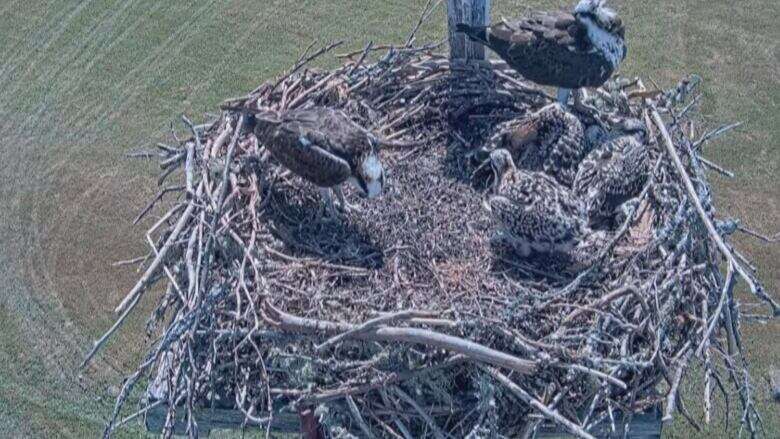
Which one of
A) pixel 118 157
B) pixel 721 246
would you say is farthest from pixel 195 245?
pixel 118 157

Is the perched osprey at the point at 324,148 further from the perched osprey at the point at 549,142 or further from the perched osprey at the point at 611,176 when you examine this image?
the perched osprey at the point at 611,176

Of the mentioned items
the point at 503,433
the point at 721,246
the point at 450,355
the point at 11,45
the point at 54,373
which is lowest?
the point at 54,373

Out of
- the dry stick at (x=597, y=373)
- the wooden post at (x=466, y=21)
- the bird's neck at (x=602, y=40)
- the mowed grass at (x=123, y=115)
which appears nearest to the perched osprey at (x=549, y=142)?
the bird's neck at (x=602, y=40)

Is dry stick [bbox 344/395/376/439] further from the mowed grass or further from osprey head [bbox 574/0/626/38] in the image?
the mowed grass

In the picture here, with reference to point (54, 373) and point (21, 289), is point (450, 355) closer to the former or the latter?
point (54, 373)

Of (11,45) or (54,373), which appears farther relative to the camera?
(11,45)

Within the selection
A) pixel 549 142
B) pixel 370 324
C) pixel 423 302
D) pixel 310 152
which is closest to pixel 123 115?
pixel 310 152
